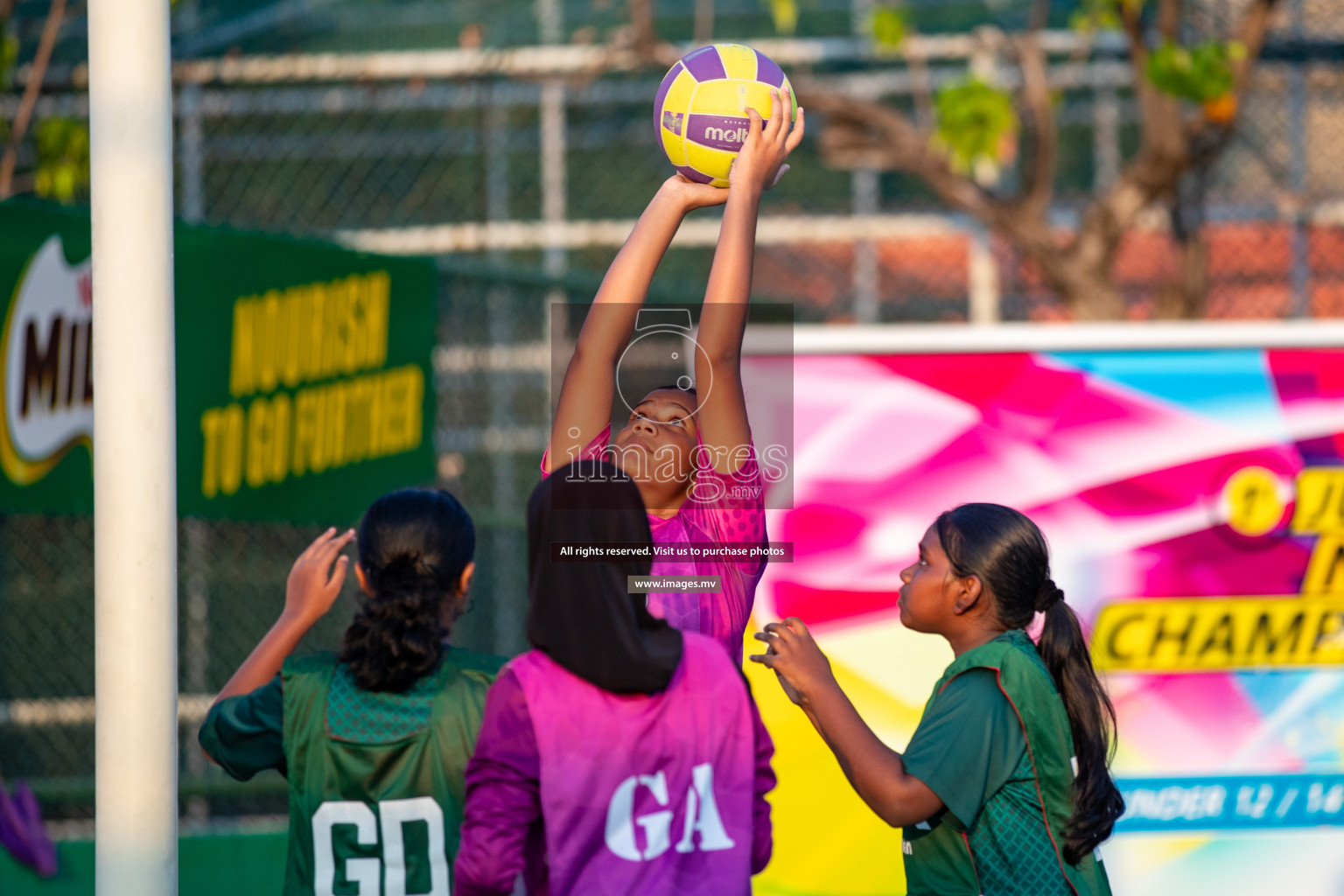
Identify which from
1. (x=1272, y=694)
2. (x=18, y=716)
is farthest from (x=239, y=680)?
(x=18, y=716)

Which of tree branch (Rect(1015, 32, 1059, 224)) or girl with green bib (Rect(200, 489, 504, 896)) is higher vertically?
tree branch (Rect(1015, 32, 1059, 224))

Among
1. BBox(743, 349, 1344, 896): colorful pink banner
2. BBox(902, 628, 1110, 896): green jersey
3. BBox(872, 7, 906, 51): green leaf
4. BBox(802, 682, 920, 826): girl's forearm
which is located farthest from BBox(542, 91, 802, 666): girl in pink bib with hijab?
BBox(872, 7, 906, 51): green leaf

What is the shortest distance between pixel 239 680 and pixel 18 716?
501 cm

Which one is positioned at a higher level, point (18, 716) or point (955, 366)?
point (955, 366)

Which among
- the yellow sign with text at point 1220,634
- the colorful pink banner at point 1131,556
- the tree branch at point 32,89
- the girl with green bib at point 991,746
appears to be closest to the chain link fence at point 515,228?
the tree branch at point 32,89

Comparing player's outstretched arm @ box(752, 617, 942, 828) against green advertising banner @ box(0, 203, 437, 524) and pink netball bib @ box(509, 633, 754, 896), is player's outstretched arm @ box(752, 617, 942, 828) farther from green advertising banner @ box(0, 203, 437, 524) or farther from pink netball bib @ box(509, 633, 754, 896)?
green advertising banner @ box(0, 203, 437, 524)

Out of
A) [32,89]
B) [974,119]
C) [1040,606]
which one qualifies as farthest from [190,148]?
[1040,606]

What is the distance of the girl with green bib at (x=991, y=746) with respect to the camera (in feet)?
9.27

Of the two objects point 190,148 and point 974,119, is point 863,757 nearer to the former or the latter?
point 974,119

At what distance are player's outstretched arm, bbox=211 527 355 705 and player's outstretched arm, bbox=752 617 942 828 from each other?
98cm

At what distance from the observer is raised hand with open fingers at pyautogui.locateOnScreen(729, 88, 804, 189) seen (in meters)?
3.01

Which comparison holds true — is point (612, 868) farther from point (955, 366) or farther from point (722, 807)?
point (955, 366)

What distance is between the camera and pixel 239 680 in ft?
10.1

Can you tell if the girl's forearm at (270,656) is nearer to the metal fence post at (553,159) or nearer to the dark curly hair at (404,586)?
the dark curly hair at (404,586)
